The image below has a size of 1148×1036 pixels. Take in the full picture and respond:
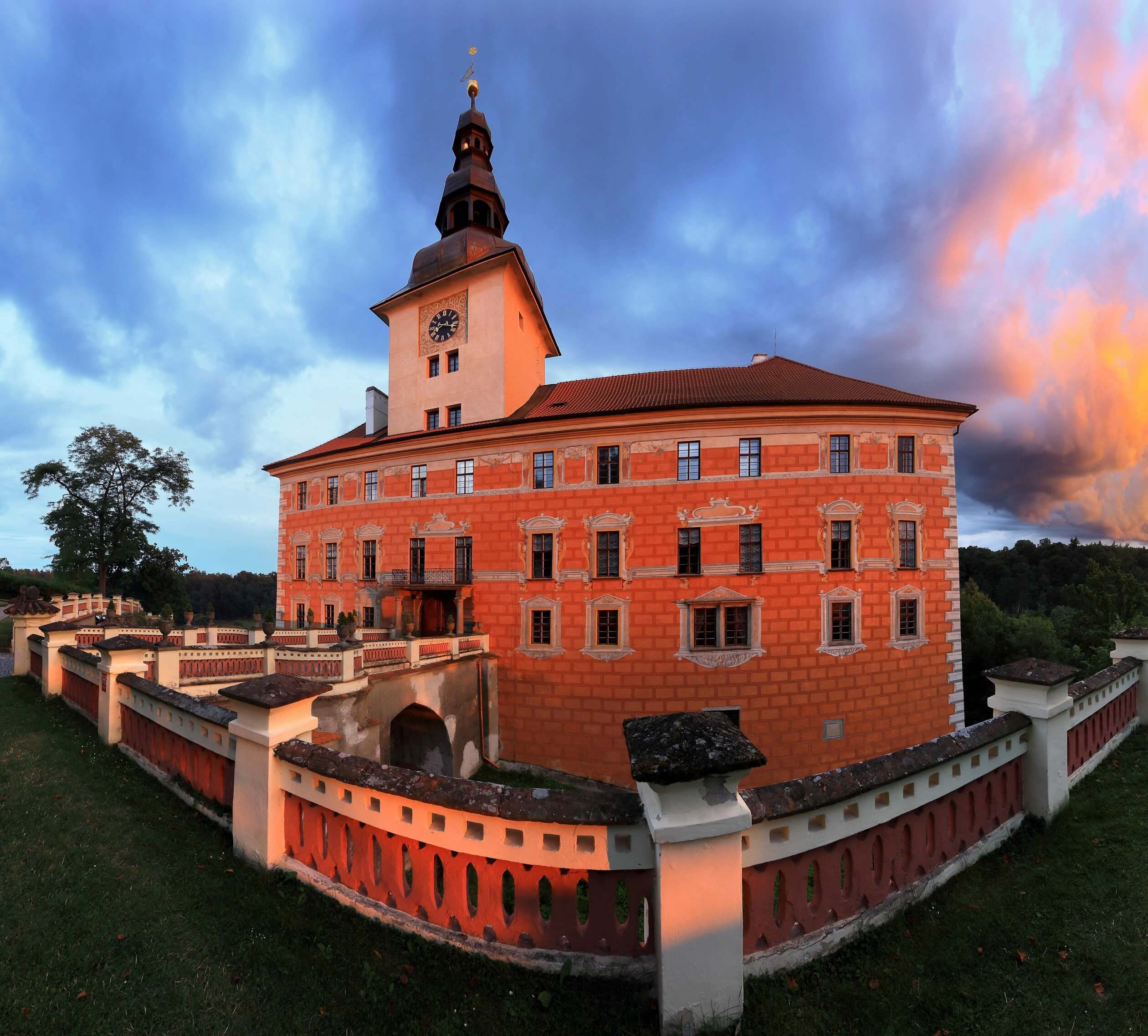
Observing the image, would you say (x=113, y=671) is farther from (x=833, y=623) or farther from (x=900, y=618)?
(x=900, y=618)

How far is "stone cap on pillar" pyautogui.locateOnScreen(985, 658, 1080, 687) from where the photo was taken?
202 inches

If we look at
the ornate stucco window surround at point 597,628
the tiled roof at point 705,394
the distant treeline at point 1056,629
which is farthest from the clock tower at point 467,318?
the distant treeline at point 1056,629

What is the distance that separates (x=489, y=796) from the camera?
10.9 ft

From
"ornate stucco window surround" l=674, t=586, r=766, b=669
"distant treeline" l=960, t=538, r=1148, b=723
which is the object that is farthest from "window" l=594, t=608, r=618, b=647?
"distant treeline" l=960, t=538, r=1148, b=723

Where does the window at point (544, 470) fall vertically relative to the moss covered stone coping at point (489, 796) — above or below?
above

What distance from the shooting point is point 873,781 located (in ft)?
11.8

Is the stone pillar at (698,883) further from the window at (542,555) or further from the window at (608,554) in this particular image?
the window at (542,555)

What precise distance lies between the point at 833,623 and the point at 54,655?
20587mm

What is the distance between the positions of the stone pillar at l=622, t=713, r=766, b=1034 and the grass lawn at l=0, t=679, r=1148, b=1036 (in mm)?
279

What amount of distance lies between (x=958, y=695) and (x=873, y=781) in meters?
17.9

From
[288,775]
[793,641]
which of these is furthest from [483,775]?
[288,775]

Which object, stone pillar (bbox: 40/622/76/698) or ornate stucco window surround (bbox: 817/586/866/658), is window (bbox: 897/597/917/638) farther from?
stone pillar (bbox: 40/622/76/698)

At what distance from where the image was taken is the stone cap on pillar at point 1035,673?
5137mm

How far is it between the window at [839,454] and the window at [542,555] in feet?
31.2
